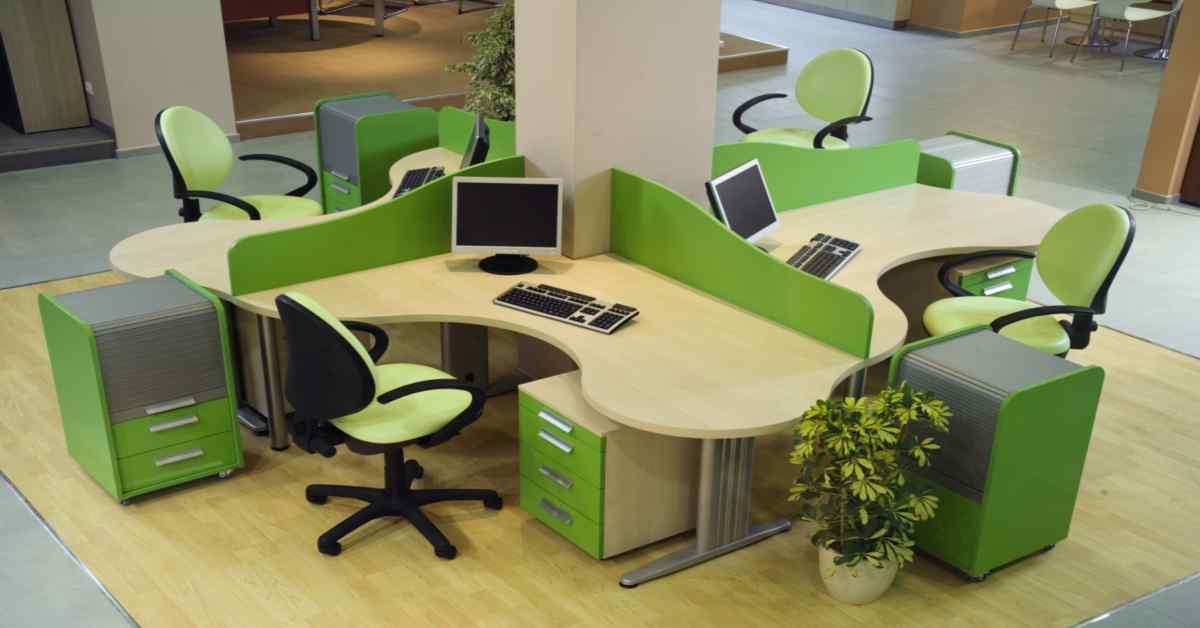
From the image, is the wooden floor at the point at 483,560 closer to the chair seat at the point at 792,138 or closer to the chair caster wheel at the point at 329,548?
the chair caster wheel at the point at 329,548

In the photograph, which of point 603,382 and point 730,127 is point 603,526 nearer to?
point 603,382

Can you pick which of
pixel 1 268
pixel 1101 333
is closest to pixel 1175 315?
pixel 1101 333

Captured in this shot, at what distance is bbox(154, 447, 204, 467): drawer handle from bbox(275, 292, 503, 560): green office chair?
448 mm

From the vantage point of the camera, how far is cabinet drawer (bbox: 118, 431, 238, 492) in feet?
14.6

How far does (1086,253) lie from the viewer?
192 inches

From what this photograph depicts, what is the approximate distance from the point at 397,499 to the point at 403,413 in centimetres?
42

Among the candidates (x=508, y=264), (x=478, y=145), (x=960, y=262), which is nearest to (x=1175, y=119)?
(x=960, y=262)

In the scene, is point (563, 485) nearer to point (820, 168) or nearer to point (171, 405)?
point (171, 405)

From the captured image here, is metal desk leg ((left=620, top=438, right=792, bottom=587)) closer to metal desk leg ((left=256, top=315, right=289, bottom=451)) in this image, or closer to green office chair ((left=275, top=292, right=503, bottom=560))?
green office chair ((left=275, top=292, right=503, bottom=560))

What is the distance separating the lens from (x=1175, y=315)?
6.46m

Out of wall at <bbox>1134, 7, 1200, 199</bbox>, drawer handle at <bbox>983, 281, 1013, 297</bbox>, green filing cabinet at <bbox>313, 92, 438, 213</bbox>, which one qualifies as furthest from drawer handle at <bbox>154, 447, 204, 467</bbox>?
wall at <bbox>1134, 7, 1200, 199</bbox>

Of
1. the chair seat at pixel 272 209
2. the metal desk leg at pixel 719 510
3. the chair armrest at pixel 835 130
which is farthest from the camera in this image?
the chair armrest at pixel 835 130

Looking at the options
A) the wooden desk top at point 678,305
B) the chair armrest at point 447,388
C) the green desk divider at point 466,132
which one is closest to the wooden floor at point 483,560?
the chair armrest at point 447,388

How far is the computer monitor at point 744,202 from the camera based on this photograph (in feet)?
15.5
